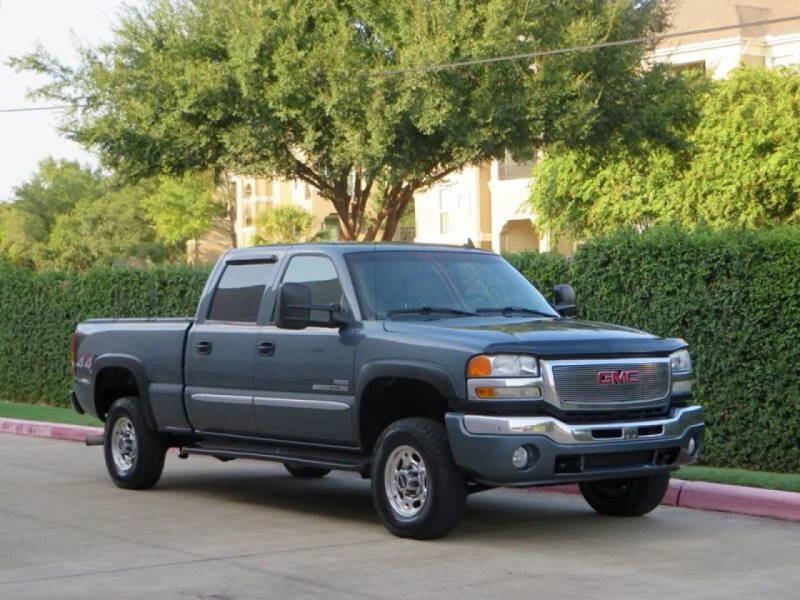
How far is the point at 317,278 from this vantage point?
1130 cm

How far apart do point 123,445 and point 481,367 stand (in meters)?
4.86

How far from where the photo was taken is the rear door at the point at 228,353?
1149 centimetres

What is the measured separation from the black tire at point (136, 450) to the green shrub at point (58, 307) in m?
8.13

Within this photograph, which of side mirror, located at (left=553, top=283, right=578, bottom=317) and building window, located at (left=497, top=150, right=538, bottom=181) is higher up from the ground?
building window, located at (left=497, top=150, right=538, bottom=181)

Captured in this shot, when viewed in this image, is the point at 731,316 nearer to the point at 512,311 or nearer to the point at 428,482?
the point at 512,311

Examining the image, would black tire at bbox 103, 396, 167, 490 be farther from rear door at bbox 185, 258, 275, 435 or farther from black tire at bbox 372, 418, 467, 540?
black tire at bbox 372, 418, 467, 540

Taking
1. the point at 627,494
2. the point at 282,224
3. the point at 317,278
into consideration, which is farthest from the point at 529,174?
the point at 627,494

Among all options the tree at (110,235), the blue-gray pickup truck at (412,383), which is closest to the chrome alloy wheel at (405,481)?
the blue-gray pickup truck at (412,383)

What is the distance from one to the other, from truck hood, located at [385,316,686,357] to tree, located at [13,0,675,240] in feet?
57.0

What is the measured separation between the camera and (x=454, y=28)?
2767cm

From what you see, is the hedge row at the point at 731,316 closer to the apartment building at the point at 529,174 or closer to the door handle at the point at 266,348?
the door handle at the point at 266,348

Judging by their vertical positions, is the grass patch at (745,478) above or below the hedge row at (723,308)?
below

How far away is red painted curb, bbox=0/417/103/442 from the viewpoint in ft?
61.2

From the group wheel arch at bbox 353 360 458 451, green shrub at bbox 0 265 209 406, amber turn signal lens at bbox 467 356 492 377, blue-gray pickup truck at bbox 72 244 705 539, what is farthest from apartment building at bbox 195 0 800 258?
amber turn signal lens at bbox 467 356 492 377
